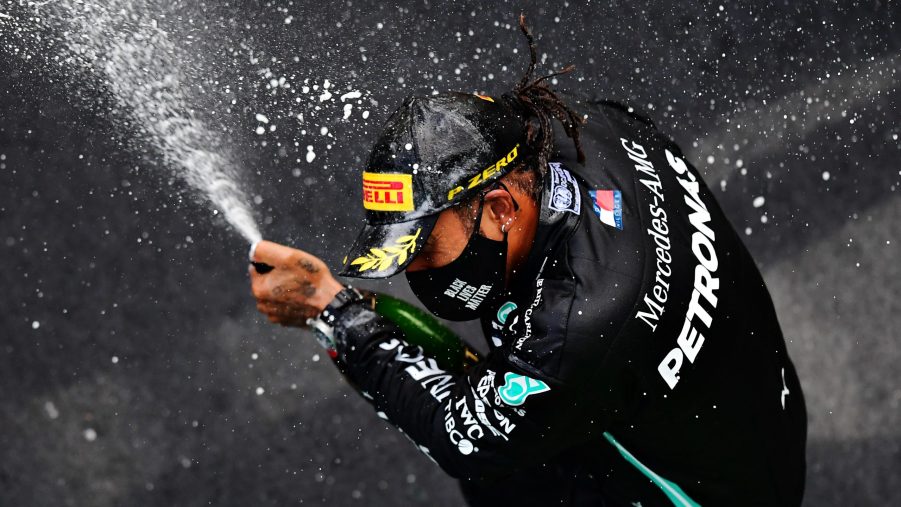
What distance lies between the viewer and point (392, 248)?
64.4 inches

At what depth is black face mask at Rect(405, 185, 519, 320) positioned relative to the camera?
1682 mm

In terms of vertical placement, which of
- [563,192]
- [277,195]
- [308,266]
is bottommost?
[277,195]

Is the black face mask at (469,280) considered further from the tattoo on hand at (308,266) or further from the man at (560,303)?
→ the tattoo on hand at (308,266)

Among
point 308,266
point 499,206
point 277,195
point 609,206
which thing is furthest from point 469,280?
point 277,195

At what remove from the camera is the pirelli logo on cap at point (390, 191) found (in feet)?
5.31

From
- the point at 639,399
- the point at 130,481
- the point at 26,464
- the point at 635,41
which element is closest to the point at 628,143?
the point at 639,399

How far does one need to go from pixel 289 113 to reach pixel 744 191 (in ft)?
5.19

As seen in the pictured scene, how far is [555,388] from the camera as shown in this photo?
62.4 inches

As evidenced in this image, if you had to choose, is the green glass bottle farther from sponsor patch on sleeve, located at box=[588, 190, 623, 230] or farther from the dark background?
the dark background

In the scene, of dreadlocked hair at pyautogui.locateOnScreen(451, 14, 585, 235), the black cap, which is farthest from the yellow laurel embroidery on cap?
dreadlocked hair at pyautogui.locateOnScreen(451, 14, 585, 235)

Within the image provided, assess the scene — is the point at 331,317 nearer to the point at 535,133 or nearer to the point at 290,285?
the point at 290,285

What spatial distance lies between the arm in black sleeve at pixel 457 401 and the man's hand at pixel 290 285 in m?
0.07

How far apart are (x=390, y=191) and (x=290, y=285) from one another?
441 millimetres

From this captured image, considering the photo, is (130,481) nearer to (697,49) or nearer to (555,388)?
(555,388)
